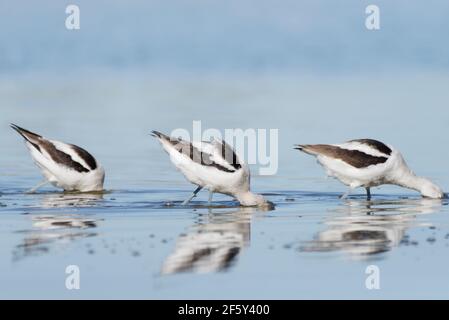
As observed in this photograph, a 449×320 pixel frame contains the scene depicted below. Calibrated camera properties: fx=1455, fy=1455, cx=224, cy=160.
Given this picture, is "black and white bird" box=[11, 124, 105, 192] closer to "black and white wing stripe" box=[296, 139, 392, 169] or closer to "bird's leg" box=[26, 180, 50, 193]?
"bird's leg" box=[26, 180, 50, 193]

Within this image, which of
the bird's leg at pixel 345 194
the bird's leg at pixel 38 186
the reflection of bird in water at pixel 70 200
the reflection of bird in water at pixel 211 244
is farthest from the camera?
the bird's leg at pixel 38 186

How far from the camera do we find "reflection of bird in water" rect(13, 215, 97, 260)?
47.7ft

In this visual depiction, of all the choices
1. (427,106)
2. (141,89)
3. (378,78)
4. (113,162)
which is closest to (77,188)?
(113,162)

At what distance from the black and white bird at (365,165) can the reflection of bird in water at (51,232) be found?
4.40 meters

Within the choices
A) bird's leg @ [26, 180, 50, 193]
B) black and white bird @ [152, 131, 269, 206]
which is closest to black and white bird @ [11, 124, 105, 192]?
bird's leg @ [26, 180, 50, 193]

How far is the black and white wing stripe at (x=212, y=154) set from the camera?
18469mm

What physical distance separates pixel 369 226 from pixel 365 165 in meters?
3.62

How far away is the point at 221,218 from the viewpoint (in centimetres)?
1720

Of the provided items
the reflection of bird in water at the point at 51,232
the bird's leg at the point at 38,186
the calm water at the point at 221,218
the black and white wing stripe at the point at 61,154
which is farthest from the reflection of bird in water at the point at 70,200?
the reflection of bird in water at the point at 51,232

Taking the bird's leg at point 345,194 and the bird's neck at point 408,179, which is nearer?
the bird's leg at point 345,194

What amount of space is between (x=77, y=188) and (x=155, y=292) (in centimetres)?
864

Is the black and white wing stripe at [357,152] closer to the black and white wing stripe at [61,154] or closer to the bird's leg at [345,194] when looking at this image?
the bird's leg at [345,194]

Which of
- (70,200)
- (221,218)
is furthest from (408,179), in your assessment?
(70,200)

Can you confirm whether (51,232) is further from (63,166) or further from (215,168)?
(63,166)
